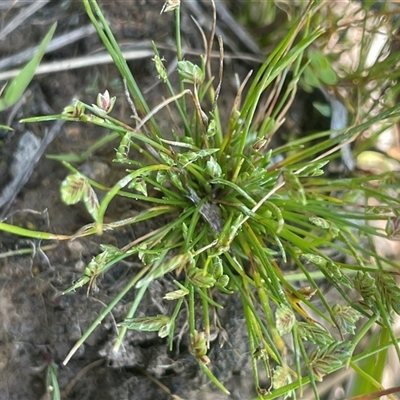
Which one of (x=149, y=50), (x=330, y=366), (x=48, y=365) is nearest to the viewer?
→ (x=330, y=366)

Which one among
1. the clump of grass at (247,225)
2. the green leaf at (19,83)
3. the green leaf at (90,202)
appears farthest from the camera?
the green leaf at (19,83)

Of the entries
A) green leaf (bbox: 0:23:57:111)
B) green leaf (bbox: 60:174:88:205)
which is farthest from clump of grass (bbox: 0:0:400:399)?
green leaf (bbox: 0:23:57:111)

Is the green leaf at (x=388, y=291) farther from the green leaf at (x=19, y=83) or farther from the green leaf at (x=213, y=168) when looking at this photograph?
the green leaf at (x=19, y=83)

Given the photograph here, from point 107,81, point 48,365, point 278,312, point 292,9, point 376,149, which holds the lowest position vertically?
point 48,365

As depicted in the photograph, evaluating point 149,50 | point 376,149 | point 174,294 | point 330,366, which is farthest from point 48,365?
point 376,149

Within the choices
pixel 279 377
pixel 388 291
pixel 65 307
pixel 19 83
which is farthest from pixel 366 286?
pixel 19 83

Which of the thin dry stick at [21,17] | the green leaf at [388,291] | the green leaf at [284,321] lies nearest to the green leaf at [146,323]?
the green leaf at [284,321]

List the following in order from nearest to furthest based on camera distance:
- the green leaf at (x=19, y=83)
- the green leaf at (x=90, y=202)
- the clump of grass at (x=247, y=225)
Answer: the green leaf at (x=90, y=202) → the clump of grass at (x=247, y=225) → the green leaf at (x=19, y=83)

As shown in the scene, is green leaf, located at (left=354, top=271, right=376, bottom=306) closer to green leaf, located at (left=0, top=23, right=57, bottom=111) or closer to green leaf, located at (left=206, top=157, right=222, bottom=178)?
green leaf, located at (left=206, top=157, right=222, bottom=178)

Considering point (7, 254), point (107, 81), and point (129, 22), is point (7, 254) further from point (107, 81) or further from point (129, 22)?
point (129, 22)
